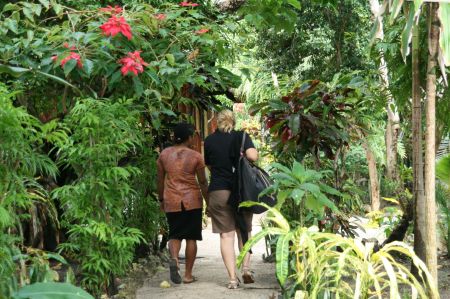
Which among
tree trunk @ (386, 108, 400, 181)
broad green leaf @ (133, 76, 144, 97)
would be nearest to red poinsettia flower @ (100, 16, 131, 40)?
broad green leaf @ (133, 76, 144, 97)

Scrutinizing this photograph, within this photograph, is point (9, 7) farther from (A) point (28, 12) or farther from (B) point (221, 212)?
(B) point (221, 212)

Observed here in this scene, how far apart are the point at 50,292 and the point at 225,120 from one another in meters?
3.73

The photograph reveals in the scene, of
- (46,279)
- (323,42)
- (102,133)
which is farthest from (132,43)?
(323,42)

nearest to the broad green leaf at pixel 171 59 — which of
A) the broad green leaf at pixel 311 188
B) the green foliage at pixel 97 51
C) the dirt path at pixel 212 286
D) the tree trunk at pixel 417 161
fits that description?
the green foliage at pixel 97 51

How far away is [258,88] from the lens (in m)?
21.8

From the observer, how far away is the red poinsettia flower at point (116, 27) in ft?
22.3

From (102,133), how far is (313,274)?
2.32 m

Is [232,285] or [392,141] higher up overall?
[392,141]

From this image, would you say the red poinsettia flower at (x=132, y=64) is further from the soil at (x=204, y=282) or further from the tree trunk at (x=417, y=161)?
the tree trunk at (x=417, y=161)

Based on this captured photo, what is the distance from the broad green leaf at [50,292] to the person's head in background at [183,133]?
376 cm

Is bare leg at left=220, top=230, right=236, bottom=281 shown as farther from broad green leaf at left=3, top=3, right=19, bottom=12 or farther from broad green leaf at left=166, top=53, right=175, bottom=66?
broad green leaf at left=3, top=3, right=19, bottom=12

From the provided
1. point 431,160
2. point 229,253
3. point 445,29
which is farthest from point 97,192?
point 445,29

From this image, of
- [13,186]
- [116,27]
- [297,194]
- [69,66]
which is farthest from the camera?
[116,27]

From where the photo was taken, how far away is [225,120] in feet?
25.0
